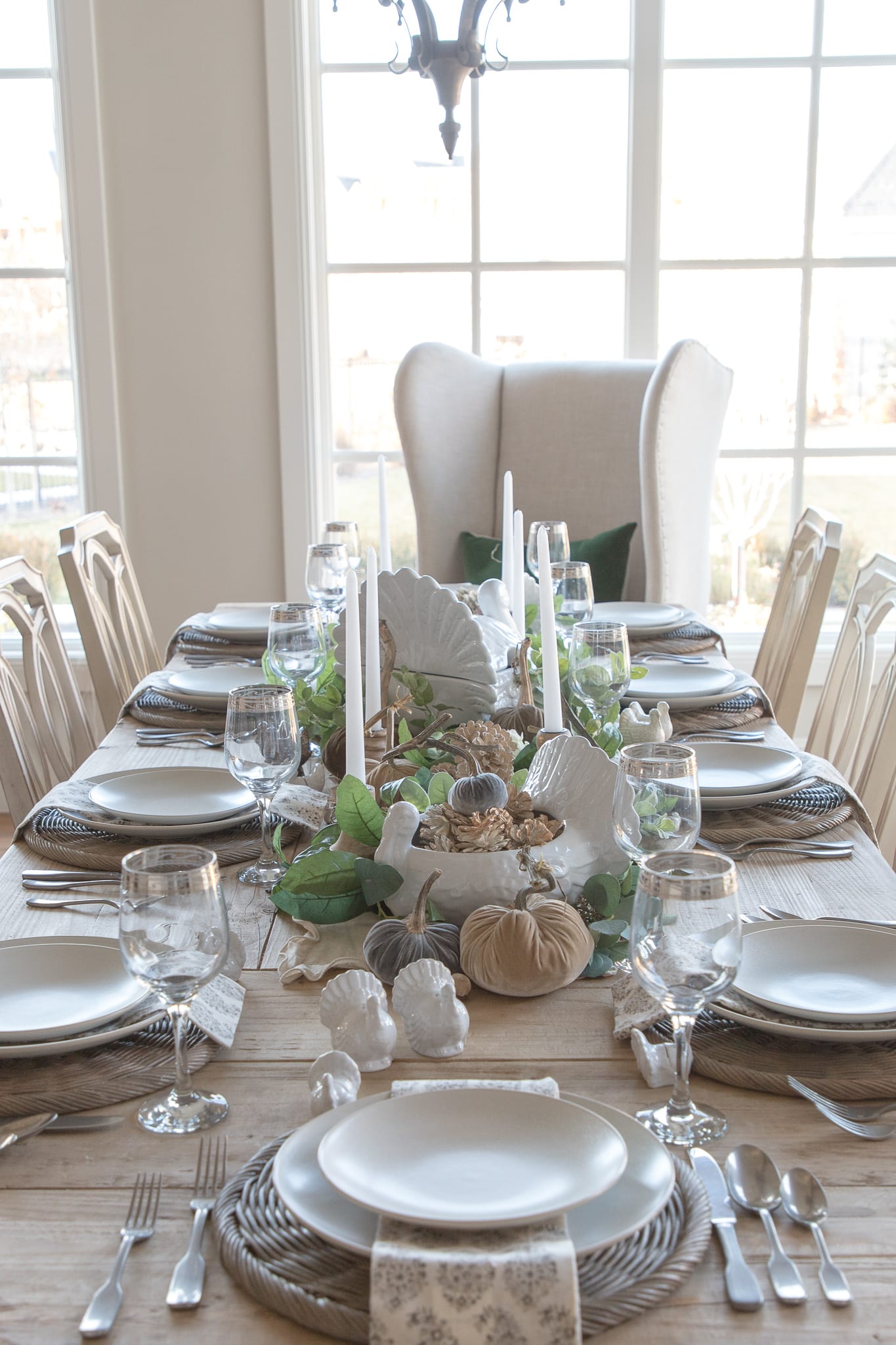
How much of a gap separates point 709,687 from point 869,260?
6.93ft

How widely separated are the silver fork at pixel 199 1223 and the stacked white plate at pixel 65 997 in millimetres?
Result: 144

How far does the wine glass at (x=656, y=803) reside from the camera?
95cm

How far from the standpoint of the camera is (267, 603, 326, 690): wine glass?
1530 millimetres

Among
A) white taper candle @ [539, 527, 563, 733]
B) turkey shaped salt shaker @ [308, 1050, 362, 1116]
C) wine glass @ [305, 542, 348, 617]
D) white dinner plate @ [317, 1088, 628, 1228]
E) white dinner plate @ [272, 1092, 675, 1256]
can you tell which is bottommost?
turkey shaped salt shaker @ [308, 1050, 362, 1116]

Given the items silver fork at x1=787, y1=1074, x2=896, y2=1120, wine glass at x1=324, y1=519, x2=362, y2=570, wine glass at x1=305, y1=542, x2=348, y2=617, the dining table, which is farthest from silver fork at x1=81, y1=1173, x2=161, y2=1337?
wine glass at x1=324, y1=519, x2=362, y2=570

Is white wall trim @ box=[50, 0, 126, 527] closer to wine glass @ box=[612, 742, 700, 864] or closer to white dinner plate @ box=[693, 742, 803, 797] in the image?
white dinner plate @ box=[693, 742, 803, 797]

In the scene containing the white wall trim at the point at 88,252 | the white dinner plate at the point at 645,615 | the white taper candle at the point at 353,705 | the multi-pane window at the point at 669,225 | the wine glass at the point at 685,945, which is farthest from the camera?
the multi-pane window at the point at 669,225

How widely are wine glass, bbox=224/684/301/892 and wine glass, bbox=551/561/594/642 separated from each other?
72 cm

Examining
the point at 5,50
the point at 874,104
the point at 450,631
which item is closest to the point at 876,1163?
the point at 450,631

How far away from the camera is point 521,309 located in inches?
140

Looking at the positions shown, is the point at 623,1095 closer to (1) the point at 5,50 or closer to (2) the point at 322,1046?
(2) the point at 322,1046

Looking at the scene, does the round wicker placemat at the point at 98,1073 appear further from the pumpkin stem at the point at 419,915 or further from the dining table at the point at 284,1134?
the pumpkin stem at the point at 419,915

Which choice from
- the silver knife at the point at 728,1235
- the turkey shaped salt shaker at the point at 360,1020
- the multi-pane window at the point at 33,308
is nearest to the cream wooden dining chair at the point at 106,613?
the multi-pane window at the point at 33,308

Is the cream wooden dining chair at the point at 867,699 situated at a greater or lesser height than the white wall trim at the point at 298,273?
lesser
